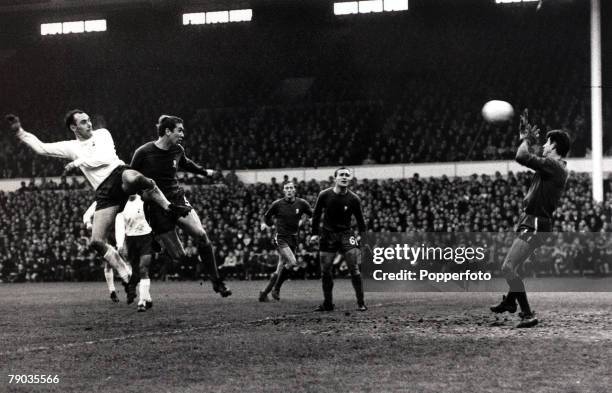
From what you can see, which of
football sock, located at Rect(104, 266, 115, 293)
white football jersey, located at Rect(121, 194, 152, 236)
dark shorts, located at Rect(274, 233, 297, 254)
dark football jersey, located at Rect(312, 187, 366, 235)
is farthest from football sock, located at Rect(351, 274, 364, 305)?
football sock, located at Rect(104, 266, 115, 293)

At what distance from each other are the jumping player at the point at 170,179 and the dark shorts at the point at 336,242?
86.3 inches

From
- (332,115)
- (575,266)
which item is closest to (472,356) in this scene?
(575,266)

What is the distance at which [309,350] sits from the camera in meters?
7.57

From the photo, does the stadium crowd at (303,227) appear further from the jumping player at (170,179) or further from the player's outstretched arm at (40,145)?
the player's outstretched arm at (40,145)

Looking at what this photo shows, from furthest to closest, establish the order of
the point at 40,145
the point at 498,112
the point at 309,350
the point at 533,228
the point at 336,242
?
the point at 498,112, the point at 336,242, the point at 40,145, the point at 533,228, the point at 309,350

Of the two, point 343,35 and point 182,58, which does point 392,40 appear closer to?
point 343,35

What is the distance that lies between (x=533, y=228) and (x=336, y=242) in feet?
12.2

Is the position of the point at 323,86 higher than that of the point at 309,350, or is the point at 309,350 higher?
the point at 323,86

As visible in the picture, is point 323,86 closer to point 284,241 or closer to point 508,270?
point 284,241

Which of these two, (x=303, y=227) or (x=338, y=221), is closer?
(x=338, y=221)

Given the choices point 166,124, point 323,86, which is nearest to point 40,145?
point 166,124

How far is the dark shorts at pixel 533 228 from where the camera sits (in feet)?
31.8

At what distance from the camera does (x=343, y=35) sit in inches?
1547

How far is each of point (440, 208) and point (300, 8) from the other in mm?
17631
